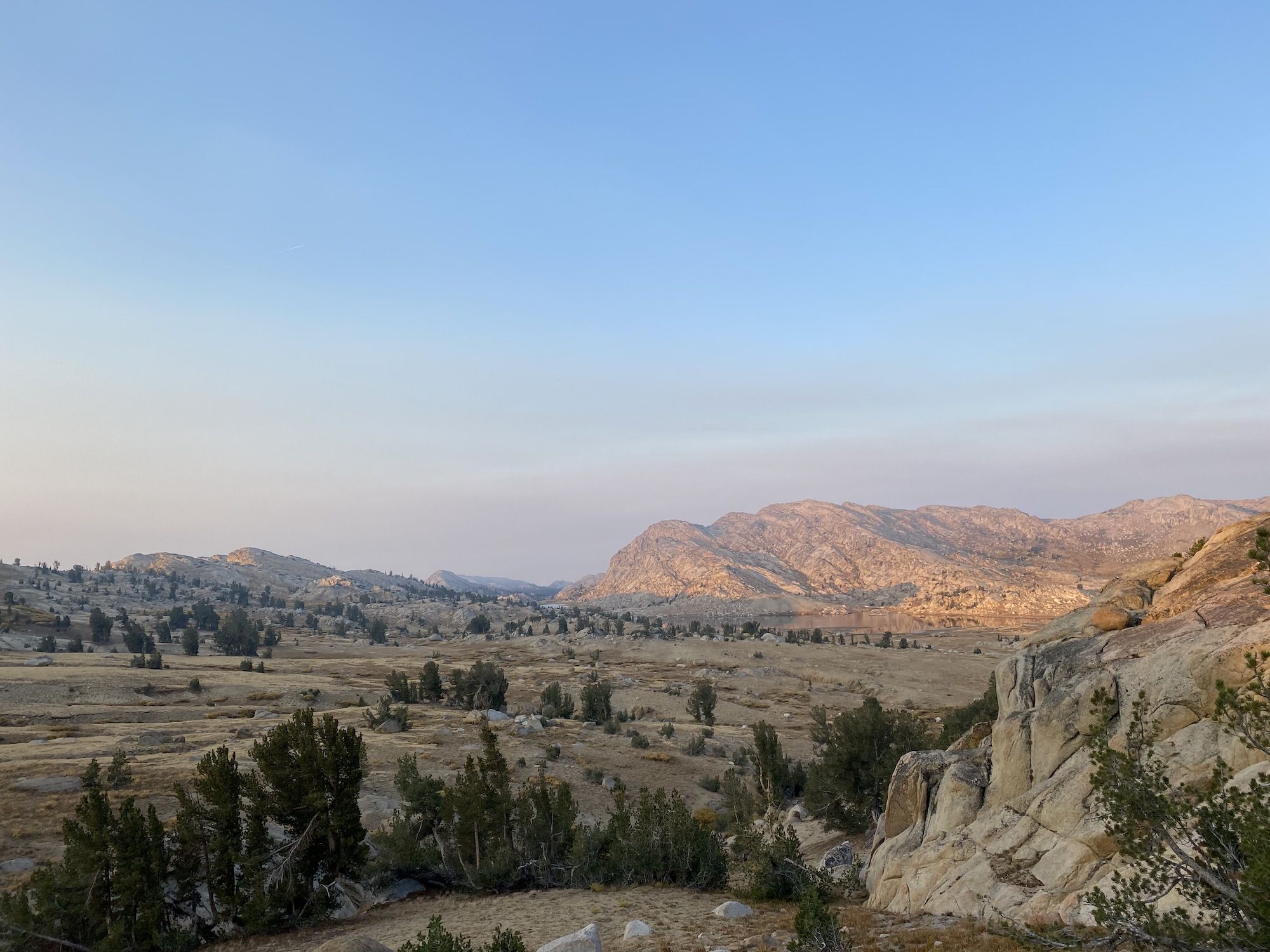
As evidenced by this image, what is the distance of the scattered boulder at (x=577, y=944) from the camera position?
1302cm

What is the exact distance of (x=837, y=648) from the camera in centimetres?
9862

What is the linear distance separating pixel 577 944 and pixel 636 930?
235cm

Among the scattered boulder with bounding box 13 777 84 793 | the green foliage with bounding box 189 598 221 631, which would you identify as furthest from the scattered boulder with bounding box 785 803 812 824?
the green foliage with bounding box 189 598 221 631

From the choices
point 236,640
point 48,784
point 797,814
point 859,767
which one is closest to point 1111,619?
point 859,767

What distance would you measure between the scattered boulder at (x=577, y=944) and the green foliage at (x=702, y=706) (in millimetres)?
43156

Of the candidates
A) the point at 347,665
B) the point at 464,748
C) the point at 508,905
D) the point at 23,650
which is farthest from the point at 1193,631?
the point at 23,650

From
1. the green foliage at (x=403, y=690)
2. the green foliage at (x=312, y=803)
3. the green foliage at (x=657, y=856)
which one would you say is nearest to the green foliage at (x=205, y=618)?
the green foliage at (x=403, y=690)

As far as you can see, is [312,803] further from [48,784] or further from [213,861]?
[48,784]

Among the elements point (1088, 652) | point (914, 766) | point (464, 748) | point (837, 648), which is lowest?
point (837, 648)

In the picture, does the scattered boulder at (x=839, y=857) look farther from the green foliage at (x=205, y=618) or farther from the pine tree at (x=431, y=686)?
the green foliage at (x=205, y=618)

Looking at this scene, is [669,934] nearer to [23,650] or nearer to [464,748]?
[464,748]

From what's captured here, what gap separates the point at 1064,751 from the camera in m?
14.3

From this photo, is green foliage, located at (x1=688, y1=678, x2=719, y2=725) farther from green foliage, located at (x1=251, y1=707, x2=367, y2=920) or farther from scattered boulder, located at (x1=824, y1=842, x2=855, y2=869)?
green foliage, located at (x1=251, y1=707, x2=367, y2=920)

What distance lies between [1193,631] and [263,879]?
22.8m
